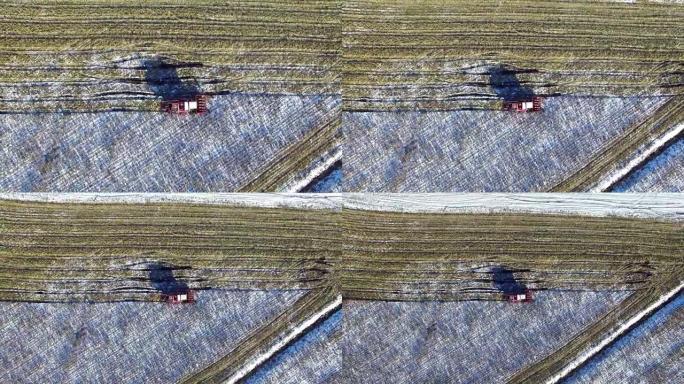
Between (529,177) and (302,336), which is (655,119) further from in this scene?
(302,336)

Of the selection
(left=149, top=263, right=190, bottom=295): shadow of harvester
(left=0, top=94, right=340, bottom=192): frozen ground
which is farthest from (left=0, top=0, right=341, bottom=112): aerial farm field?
(left=149, top=263, right=190, bottom=295): shadow of harvester

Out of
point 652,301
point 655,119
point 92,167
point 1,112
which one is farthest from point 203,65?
point 652,301

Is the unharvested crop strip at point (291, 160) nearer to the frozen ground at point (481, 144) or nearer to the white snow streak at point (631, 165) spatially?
the frozen ground at point (481, 144)

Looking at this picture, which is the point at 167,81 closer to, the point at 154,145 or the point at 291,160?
the point at 154,145

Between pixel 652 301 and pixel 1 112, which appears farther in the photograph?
pixel 652 301

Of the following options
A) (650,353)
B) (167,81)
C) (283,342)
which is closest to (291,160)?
(167,81)

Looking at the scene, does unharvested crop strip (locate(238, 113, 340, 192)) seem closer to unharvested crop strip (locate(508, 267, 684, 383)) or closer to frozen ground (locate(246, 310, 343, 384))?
frozen ground (locate(246, 310, 343, 384))
